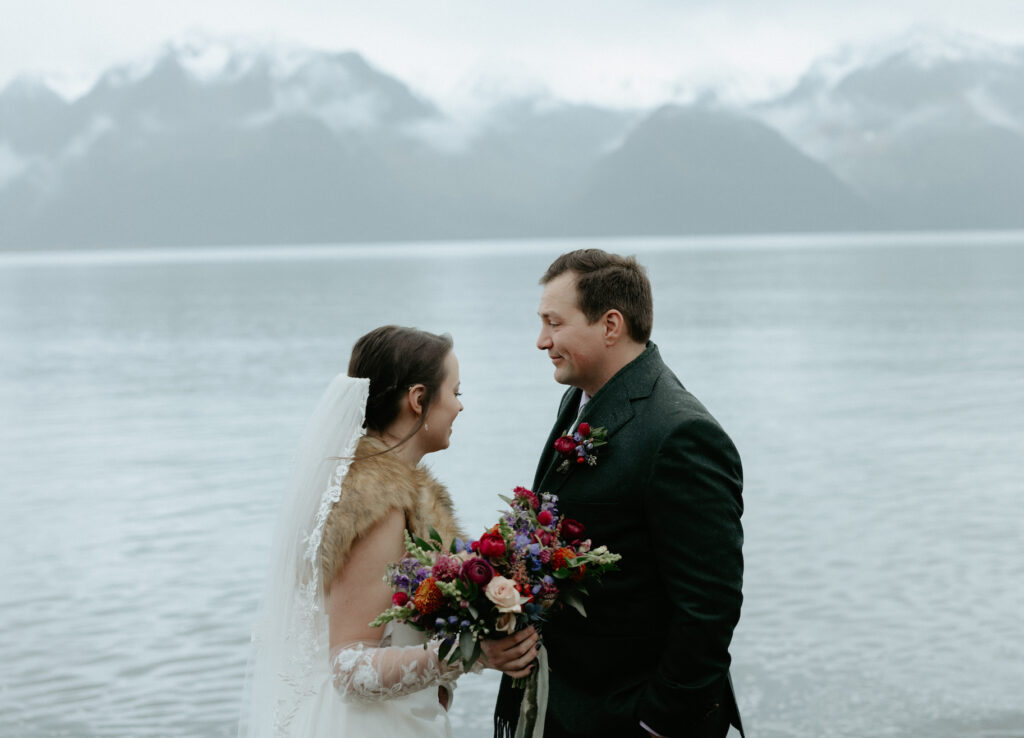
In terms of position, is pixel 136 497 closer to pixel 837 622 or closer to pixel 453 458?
pixel 453 458

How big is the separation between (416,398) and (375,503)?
41cm

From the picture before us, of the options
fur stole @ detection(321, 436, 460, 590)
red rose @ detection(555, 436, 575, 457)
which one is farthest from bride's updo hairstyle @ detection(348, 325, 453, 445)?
red rose @ detection(555, 436, 575, 457)

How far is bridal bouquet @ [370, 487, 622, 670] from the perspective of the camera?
3.16 metres

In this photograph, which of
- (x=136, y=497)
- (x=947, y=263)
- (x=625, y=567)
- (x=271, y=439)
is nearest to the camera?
(x=625, y=567)

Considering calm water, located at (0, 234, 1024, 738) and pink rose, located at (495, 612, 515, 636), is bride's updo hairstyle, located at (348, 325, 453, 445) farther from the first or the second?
calm water, located at (0, 234, 1024, 738)

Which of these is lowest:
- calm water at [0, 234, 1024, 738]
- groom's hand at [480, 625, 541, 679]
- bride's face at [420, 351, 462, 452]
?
calm water at [0, 234, 1024, 738]

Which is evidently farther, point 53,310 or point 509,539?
point 53,310

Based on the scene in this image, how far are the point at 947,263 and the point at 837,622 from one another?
87.8 meters

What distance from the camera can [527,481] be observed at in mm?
14328

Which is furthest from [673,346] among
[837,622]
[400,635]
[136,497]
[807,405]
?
[400,635]

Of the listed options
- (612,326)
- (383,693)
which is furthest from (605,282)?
(383,693)

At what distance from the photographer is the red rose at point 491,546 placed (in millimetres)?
3168

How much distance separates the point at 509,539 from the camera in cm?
327

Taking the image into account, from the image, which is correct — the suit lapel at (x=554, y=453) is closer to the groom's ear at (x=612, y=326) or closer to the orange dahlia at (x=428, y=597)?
the groom's ear at (x=612, y=326)
